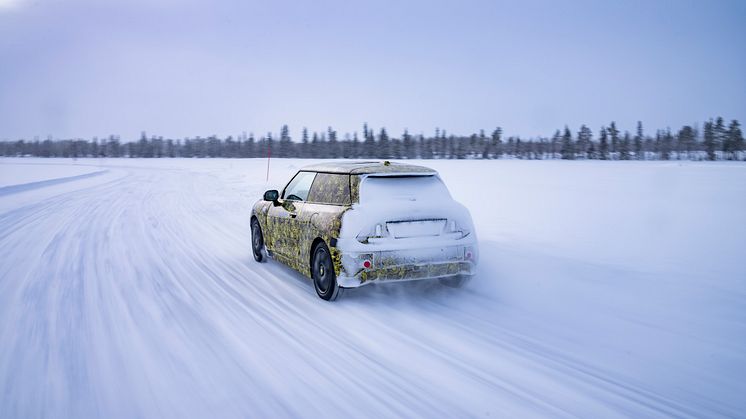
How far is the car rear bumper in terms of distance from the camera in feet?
18.2

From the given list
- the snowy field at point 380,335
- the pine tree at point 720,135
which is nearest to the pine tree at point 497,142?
the pine tree at point 720,135

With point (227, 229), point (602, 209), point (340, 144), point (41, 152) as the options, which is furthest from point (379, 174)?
point (41, 152)

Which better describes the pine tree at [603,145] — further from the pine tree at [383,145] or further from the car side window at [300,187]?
the car side window at [300,187]

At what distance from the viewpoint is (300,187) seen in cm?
747

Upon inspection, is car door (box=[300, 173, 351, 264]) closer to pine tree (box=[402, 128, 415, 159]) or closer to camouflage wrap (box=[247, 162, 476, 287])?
camouflage wrap (box=[247, 162, 476, 287])

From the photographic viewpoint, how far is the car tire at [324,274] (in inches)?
230

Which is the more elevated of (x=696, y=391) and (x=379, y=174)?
(x=379, y=174)

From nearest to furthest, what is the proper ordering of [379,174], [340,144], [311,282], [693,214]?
1. [379,174]
2. [311,282]
3. [693,214]
4. [340,144]

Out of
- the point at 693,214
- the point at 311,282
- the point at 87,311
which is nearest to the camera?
the point at 87,311

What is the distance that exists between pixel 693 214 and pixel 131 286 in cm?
1286

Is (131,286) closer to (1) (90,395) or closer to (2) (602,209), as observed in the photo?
(1) (90,395)

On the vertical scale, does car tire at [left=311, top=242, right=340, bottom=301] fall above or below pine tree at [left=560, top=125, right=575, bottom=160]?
below

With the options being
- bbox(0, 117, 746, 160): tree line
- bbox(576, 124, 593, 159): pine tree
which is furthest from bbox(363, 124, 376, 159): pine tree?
bbox(576, 124, 593, 159): pine tree

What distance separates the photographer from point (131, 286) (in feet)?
22.1
